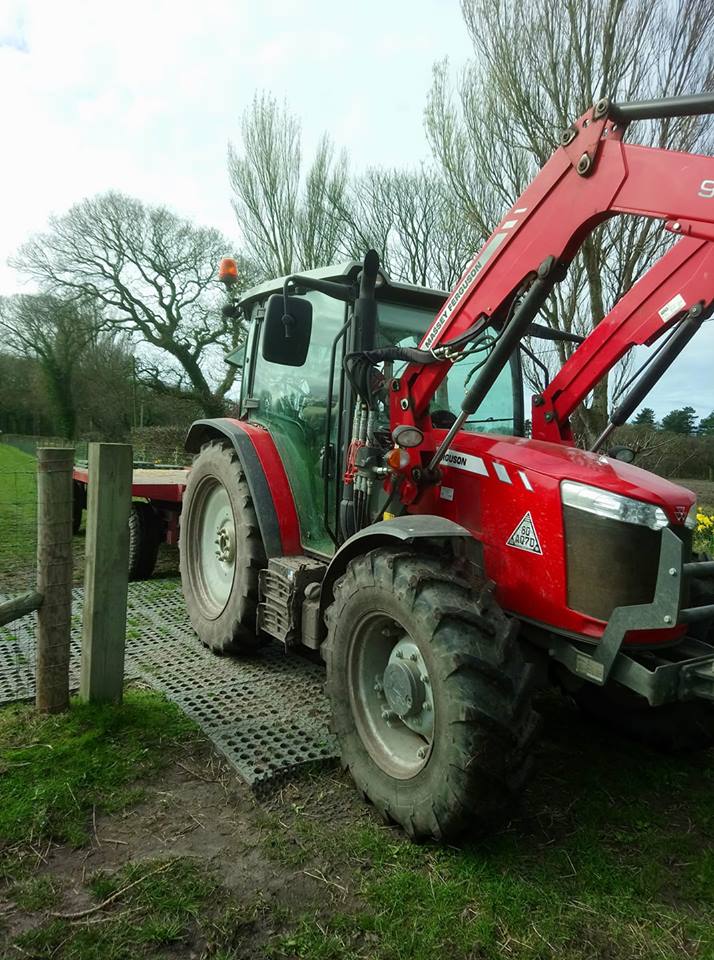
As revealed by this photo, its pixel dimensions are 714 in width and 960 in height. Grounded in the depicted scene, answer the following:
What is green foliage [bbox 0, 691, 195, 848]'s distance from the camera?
8.20 feet

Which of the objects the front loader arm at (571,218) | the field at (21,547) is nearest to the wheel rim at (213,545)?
the field at (21,547)

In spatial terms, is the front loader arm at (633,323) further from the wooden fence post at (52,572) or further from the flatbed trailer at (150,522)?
the flatbed trailer at (150,522)

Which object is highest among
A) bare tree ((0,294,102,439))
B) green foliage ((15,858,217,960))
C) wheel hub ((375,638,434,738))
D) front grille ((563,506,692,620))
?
bare tree ((0,294,102,439))

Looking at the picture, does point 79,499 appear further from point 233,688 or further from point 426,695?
point 426,695

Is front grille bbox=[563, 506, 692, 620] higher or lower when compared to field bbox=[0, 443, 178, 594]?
higher

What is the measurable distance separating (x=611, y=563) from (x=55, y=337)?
24824 mm

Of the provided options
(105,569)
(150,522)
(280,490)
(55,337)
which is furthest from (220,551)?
(55,337)

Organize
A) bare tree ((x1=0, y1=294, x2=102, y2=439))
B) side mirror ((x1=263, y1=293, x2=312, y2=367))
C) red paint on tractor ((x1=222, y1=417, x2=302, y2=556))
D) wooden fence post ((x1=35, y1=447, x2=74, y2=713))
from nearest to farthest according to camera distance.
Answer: wooden fence post ((x1=35, y1=447, x2=74, y2=713)), side mirror ((x1=263, y1=293, x2=312, y2=367)), red paint on tractor ((x1=222, y1=417, x2=302, y2=556)), bare tree ((x1=0, y1=294, x2=102, y2=439))

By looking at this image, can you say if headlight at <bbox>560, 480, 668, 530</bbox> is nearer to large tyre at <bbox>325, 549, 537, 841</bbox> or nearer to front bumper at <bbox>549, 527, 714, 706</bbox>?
front bumper at <bbox>549, 527, 714, 706</bbox>

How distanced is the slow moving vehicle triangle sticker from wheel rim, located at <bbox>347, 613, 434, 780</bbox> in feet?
1.87

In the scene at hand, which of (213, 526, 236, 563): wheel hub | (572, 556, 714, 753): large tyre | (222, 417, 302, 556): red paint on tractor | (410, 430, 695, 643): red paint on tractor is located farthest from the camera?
(213, 526, 236, 563): wheel hub

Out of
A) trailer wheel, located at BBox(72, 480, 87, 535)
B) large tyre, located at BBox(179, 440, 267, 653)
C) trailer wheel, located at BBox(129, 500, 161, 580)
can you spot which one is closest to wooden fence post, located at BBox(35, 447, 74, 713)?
large tyre, located at BBox(179, 440, 267, 653)

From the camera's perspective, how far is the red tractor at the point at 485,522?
2.30 meters

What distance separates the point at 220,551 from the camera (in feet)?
14.8
